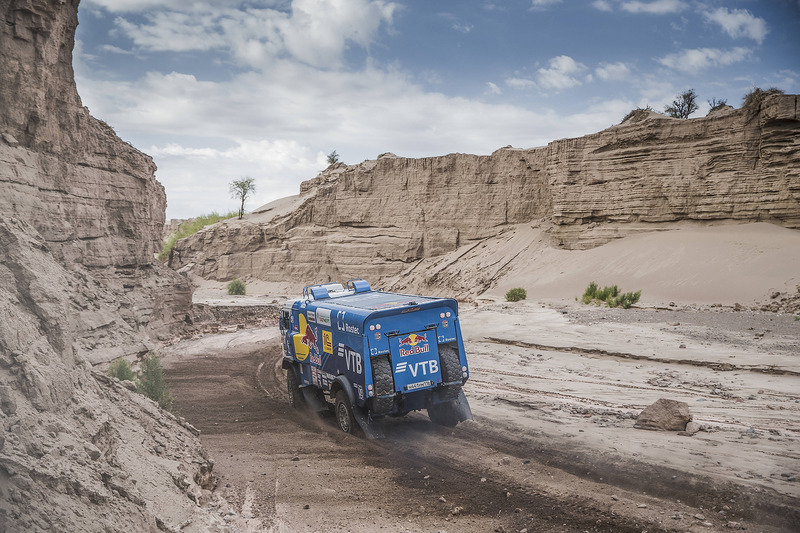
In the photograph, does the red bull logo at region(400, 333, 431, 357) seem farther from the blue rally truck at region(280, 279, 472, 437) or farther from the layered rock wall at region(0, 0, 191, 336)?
the layered rock wall at region(0, 0, 191, 336)

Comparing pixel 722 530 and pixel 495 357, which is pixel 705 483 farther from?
pixel 495 357

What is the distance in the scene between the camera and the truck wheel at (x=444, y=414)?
13.0 m

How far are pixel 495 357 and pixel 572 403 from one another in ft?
22.4

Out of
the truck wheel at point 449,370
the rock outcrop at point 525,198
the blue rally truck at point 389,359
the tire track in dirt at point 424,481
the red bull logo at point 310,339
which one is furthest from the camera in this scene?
the rock outcrop at point 525,198

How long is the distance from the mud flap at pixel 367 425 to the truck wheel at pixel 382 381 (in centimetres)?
61

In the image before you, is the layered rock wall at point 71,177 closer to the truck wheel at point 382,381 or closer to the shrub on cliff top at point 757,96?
the truck wheel at point 382,381

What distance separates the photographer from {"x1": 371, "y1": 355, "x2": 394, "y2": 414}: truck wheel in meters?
11.7

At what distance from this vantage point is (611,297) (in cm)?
3266

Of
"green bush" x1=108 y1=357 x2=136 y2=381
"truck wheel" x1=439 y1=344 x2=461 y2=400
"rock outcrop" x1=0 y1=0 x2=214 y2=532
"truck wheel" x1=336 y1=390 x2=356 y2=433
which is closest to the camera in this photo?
"rock outcrop" x1=0 y1=0 x2=214 y2=532

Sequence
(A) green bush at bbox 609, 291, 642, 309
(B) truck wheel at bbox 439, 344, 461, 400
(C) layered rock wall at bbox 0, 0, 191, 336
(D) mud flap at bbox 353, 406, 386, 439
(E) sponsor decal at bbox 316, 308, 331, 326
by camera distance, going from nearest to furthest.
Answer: (D) mud flap at bbox 353, 406, 386, 439
(B) truck wheel at bbox 439, 344, 461, 400
(E) sponsor decal at bbox 316, 308, 331, 326
(C) layered rock wall at bbox 0, 0, 191, 336
(A) green bush at bbox 609, 291, 642, 309

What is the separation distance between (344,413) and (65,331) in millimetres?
6048

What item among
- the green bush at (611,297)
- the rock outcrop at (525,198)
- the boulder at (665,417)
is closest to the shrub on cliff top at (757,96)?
the rock outcrop at (525,198)

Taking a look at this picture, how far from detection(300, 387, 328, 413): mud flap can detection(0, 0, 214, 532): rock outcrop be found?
367cm

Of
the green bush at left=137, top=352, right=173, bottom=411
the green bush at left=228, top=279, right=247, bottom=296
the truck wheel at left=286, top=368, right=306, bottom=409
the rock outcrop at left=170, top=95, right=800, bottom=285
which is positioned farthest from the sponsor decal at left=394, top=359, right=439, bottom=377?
the green bush at left=228, top=279, right=247, bottom=296
